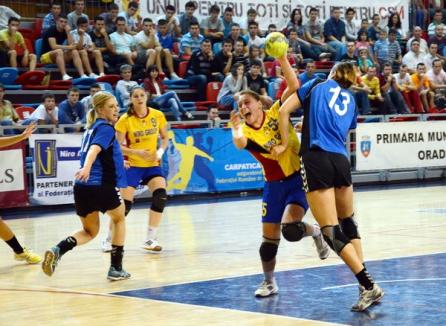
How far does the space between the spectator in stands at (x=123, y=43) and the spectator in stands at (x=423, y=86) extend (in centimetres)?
770

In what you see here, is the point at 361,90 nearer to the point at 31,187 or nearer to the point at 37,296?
the point at 31,187

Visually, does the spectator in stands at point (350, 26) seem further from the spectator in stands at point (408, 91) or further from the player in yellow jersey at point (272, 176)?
the player in yellow jersey at point (272, 176)

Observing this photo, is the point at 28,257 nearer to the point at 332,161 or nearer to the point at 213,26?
the point at 332,161

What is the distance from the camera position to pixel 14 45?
62.5ft

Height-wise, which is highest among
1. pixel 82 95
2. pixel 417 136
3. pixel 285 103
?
pixel 285 103

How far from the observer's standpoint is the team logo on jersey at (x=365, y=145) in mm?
21158

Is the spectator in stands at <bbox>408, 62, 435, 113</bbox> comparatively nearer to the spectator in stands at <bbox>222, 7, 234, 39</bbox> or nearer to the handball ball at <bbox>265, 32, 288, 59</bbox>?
the spectator in stands at <bbox>222, 7, 234, 39</bbox>

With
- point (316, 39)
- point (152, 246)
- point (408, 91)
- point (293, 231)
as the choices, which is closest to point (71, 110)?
point (152, 246)

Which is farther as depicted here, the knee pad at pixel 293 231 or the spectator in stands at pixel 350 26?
the spectator in stands at pixel 350 26

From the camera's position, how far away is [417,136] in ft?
72.4

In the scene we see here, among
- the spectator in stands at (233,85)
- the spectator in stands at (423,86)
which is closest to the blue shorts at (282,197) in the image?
the spectator in stands at (233,85)

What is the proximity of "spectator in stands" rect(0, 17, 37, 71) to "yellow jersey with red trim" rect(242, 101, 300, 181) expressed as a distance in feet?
38.2

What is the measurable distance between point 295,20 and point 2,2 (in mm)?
7484

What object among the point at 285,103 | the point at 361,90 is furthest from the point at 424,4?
the point at 285,103
